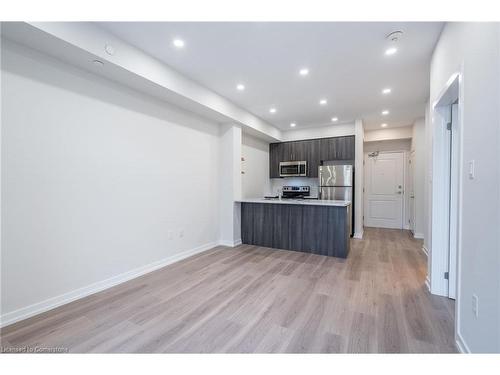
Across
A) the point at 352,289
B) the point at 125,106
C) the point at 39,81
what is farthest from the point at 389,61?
the point at 39,81

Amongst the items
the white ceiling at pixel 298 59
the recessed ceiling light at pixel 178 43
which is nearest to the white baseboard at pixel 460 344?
the white ceiling at pixel 298 59

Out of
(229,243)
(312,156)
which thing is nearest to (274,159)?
(312,156)

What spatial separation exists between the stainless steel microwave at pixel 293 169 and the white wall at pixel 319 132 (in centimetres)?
69

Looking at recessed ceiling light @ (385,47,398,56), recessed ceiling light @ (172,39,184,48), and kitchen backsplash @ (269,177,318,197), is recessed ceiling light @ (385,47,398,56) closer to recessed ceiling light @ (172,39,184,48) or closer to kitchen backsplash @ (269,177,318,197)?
recessed ceiling light @ (172,39,184,48)

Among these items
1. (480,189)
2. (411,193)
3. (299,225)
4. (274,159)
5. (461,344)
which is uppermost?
(274,159)

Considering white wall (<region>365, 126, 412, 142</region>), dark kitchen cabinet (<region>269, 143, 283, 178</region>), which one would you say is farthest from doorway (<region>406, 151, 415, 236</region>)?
dark kitchen cabinet (<region>269, 143, 283, 178</region>)

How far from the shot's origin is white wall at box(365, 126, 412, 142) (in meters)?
5.68

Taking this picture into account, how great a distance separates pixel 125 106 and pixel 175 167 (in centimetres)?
108

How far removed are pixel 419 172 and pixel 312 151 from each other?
95.8 inches

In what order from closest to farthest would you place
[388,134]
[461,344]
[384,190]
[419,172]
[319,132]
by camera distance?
[461,344]
[419,172]
[319,132]
[388,134]
[384,190]

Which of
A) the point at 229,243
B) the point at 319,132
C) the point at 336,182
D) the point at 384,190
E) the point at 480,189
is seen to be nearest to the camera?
the point at 480,189

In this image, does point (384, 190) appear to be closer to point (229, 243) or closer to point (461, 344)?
point (229, 243)

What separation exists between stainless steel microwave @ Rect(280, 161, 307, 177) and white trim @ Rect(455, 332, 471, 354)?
4.42 m

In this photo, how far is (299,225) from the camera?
4.00m
